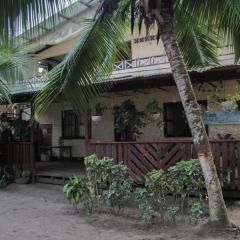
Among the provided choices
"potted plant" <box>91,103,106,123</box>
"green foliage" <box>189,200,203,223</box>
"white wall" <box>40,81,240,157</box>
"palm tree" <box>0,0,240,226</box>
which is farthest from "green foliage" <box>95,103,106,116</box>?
"green foliage" <box>189,200,203,223</box>

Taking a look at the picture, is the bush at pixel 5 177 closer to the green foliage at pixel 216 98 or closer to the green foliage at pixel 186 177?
the green foliage at pixel 216 98

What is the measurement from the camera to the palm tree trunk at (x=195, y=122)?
775 centimetres

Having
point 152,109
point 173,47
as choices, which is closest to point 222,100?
point 152,109

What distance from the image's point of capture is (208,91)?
14586 millimetres

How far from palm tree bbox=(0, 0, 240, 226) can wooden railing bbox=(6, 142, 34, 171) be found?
6.31m

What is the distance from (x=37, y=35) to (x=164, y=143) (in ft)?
19.7

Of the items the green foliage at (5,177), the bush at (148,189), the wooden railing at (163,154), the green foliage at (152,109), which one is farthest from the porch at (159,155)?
the green foliage at (152,109)

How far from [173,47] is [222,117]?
6.58 meters

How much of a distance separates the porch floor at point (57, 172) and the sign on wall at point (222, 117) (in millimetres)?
4114

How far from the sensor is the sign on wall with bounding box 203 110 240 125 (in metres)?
13.8

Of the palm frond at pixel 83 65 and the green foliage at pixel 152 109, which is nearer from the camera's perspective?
the palm frond at pixel 83 65

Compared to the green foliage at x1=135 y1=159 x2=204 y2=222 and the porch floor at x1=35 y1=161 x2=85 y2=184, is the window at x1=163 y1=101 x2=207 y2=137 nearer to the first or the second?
the porch floor at x1=35 y1=161 x2=85 y2=184

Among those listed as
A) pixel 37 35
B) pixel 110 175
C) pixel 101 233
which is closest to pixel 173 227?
pixel 101 233

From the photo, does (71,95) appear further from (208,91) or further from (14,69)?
(208,91)
